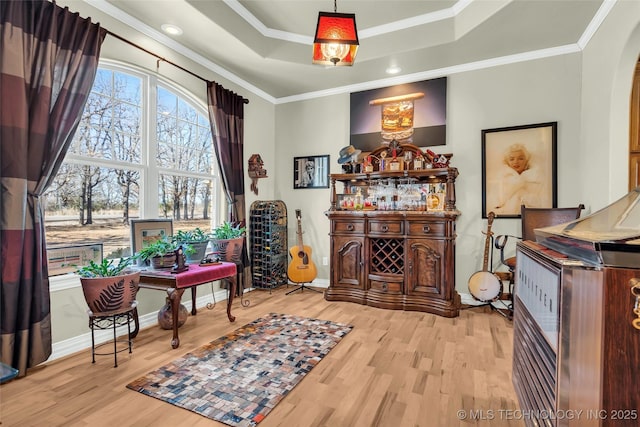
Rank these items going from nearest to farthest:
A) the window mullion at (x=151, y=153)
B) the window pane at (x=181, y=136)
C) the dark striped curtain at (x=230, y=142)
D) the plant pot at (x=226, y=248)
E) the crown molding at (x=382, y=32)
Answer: the crown molding at (x=382, y=32)
the window mullion at (x=151, y=153)
the plant pot at (x=226, y=248)
the window pane at (x=181, y=136)
the dark striped curtain at (x=230, y=142)

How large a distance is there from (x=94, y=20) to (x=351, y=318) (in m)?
3.63

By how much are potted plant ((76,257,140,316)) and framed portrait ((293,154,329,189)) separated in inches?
112

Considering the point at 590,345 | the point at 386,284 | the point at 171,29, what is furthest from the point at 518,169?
the point at 171,29

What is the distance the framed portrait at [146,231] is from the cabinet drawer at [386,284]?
2368 millimetres

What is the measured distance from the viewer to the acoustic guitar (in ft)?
14.0

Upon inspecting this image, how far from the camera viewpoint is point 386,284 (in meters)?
3.68

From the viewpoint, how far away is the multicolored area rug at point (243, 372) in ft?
5.94

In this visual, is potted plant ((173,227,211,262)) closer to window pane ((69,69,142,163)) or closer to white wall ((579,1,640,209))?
window pane ((69,69,142,163))

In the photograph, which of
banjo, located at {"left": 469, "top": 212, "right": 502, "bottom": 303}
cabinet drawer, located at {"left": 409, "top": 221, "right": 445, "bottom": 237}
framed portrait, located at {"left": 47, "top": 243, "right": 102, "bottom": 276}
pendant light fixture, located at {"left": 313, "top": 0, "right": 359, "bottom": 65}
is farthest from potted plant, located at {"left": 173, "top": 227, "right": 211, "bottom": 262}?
banjo, located at {"left": 469, "top": 212, "right": 502, "bottom": 303}

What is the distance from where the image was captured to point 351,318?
10.8ft

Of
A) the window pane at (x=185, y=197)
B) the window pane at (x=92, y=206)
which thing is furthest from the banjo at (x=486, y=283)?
the window pane at (x=92, y=206)

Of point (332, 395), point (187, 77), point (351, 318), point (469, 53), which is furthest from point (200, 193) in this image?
point (469, 53)

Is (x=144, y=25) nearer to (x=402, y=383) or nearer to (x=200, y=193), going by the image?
(x=200, y=193)

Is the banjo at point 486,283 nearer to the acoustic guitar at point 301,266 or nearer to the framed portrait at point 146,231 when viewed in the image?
the acoustic guitar at point 301,266
